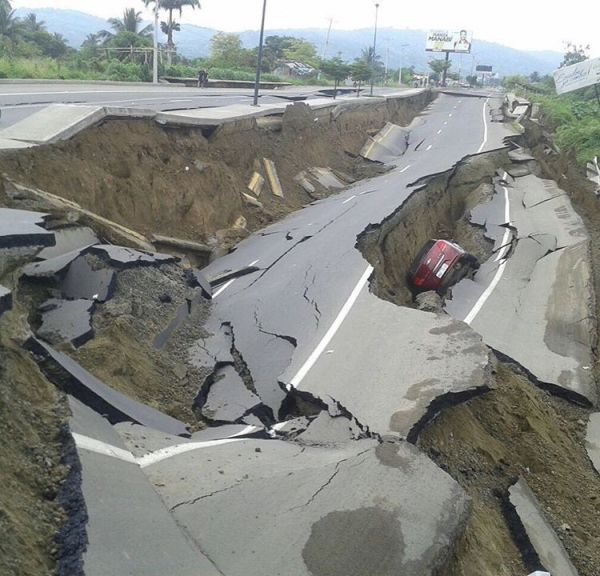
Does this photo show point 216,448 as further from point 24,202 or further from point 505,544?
point 24,202

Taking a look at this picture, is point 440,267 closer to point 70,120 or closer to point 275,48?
point 70,120

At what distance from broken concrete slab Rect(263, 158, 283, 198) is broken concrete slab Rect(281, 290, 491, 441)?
354 inches

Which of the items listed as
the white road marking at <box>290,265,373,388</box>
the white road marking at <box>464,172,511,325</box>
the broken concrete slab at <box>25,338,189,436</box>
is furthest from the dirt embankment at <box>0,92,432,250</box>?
the white road marking at <box>464,172,511,325</box>

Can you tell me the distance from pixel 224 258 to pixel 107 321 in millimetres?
5425

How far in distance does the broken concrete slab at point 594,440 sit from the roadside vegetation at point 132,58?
25743 millimetres

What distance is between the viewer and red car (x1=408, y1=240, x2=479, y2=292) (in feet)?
43.1

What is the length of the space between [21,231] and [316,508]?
4590 mm

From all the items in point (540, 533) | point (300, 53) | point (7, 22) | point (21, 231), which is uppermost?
point (300, 53)

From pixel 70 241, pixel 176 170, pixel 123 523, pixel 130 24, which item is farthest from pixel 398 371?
pixel 130 24

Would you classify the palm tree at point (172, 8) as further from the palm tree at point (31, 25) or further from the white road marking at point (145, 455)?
the white road marking at point (145, 455)

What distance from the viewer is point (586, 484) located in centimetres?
753

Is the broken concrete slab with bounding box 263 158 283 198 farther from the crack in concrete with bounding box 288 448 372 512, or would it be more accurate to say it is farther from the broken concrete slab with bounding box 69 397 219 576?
the broken concrete slab with bounding box 69 397 219 576

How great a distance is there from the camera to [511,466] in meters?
7.13

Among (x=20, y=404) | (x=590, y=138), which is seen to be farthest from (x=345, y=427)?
(x=590, y=138)
